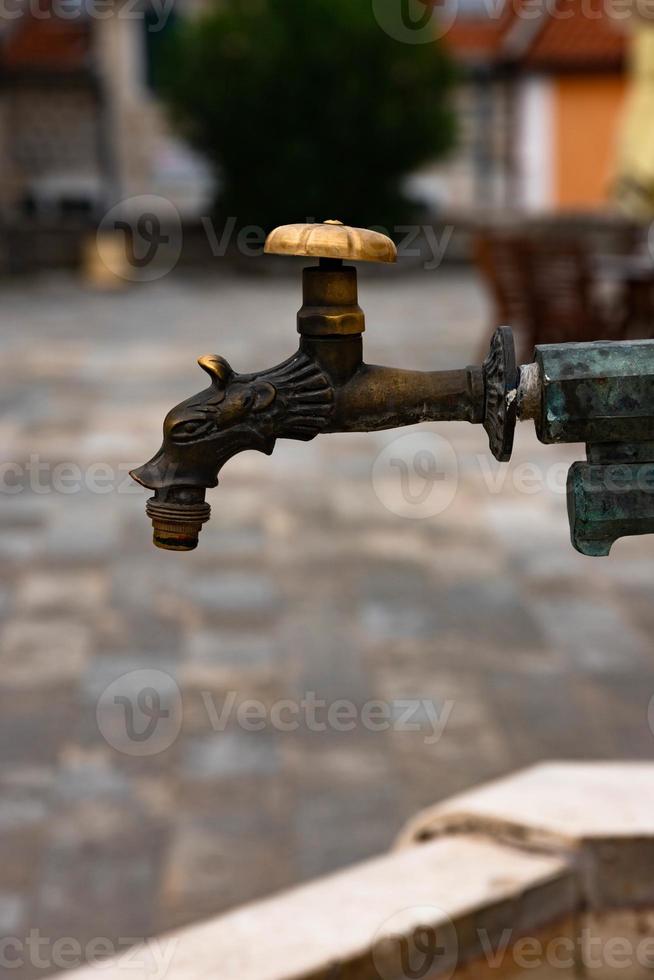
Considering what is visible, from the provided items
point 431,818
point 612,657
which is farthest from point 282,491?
point 431,818

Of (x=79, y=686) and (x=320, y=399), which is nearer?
(x=320, y=399)

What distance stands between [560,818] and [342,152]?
694 inches

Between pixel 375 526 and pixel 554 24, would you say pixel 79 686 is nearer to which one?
pixel 375 526

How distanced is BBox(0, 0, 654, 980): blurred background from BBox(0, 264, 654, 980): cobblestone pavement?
0.5 inches

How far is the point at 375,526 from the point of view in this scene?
6.72 m
